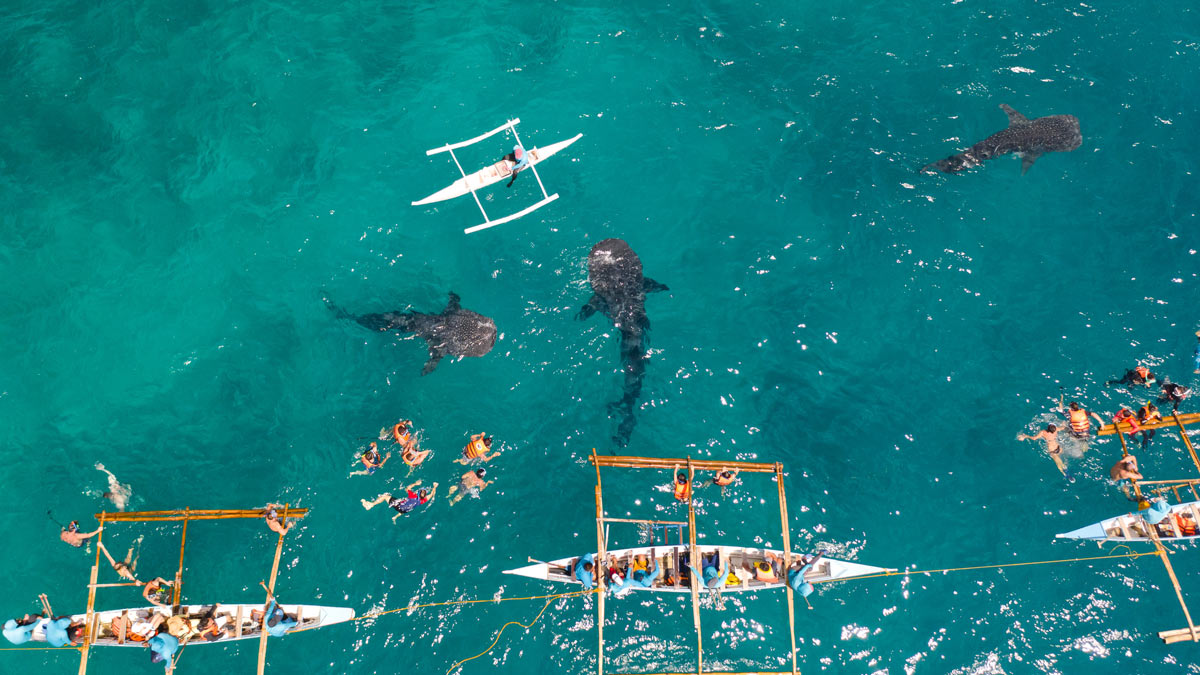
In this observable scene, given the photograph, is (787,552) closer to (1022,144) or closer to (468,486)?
(468,486)

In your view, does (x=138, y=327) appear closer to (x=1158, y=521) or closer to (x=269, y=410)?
(x=269, y=410)

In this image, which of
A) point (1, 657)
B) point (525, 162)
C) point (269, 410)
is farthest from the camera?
point (525, 162)

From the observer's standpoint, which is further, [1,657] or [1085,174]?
[1085,174]

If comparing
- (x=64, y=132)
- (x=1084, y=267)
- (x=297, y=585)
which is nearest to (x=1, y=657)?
(x=297, y=585)

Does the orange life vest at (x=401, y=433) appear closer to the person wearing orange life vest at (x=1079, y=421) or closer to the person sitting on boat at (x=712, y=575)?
the person sitting on boat at (x=712, y=575)

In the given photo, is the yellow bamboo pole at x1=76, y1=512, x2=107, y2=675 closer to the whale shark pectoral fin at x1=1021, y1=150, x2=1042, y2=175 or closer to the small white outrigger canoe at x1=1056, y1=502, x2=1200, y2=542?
the small white outrigger canoe at x1=1056, y1=502, x2=1200, y2=542

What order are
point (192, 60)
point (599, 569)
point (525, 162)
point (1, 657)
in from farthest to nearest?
point (192, 60) → point (525, 162) → point (1, 657) → point (599, 569)
